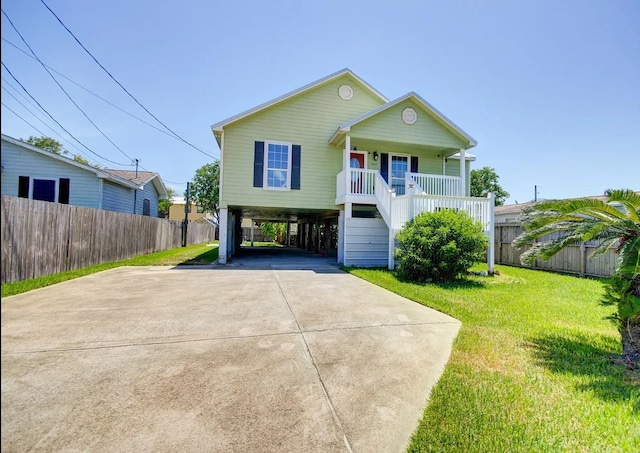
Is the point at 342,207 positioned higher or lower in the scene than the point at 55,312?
higher

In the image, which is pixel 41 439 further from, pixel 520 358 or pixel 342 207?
pixel 342 207

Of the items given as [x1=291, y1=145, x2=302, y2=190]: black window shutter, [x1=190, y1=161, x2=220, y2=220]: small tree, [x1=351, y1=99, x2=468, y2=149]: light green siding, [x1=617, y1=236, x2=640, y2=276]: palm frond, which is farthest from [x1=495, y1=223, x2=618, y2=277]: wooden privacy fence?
[x1=190, y1=161, x2=220, y2=220]: small tree

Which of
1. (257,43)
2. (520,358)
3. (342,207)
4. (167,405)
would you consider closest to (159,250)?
(342,207)

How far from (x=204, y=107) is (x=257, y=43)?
5.99 meters

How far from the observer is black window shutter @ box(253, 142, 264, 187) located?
1135cm

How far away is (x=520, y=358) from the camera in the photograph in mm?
3463

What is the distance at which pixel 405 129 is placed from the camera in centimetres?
1134

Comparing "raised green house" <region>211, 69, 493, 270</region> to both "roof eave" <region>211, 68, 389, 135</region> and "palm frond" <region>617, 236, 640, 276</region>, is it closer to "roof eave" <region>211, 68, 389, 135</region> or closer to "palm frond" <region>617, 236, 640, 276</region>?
"roof eave" <region>211, 68, 389, 135</region>

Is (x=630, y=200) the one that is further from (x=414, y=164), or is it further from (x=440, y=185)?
(x=414, y=164)

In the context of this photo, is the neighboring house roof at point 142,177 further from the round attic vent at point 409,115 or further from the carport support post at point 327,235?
the round attic vent at point 409,115

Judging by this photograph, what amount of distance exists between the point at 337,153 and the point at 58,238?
30.0ft

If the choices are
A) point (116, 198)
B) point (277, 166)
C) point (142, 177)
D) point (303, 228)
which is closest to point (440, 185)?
point (277, 166)

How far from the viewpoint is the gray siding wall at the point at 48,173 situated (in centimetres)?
1297

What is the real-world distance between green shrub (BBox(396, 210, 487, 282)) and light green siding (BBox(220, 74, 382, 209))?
173 inches
